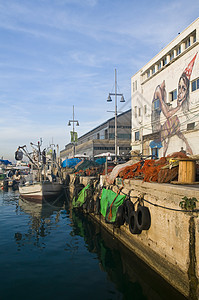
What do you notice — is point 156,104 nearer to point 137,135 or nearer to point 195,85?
point 137,135

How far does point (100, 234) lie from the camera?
474 inches

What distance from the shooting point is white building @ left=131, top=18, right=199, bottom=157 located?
2100 cm

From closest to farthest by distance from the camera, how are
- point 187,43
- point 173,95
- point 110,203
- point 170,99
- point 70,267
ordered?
1. point 70,267
2. point 110,203
3. point 187,43
4. point 173,95
5. point 170,99

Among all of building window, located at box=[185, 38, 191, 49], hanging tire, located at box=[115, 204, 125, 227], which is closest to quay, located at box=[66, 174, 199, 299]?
hanging tire, located at box=[115, 204, 125, 227]

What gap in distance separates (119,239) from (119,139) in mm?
38742

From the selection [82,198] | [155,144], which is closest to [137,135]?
[155,144]

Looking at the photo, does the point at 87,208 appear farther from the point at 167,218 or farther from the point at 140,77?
the point at 140,77

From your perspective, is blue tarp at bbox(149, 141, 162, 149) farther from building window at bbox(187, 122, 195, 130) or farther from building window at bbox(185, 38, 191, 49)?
building window at bbox(185, 38, 191, 49)

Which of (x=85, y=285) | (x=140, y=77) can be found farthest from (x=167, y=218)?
(x=140, y=77)

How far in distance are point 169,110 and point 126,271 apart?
20.0m

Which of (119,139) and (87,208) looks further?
(119,139)

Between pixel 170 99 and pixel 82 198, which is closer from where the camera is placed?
pixel 82 198

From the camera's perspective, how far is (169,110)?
81.4 feet

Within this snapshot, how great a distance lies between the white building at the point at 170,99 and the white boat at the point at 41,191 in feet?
41.2
